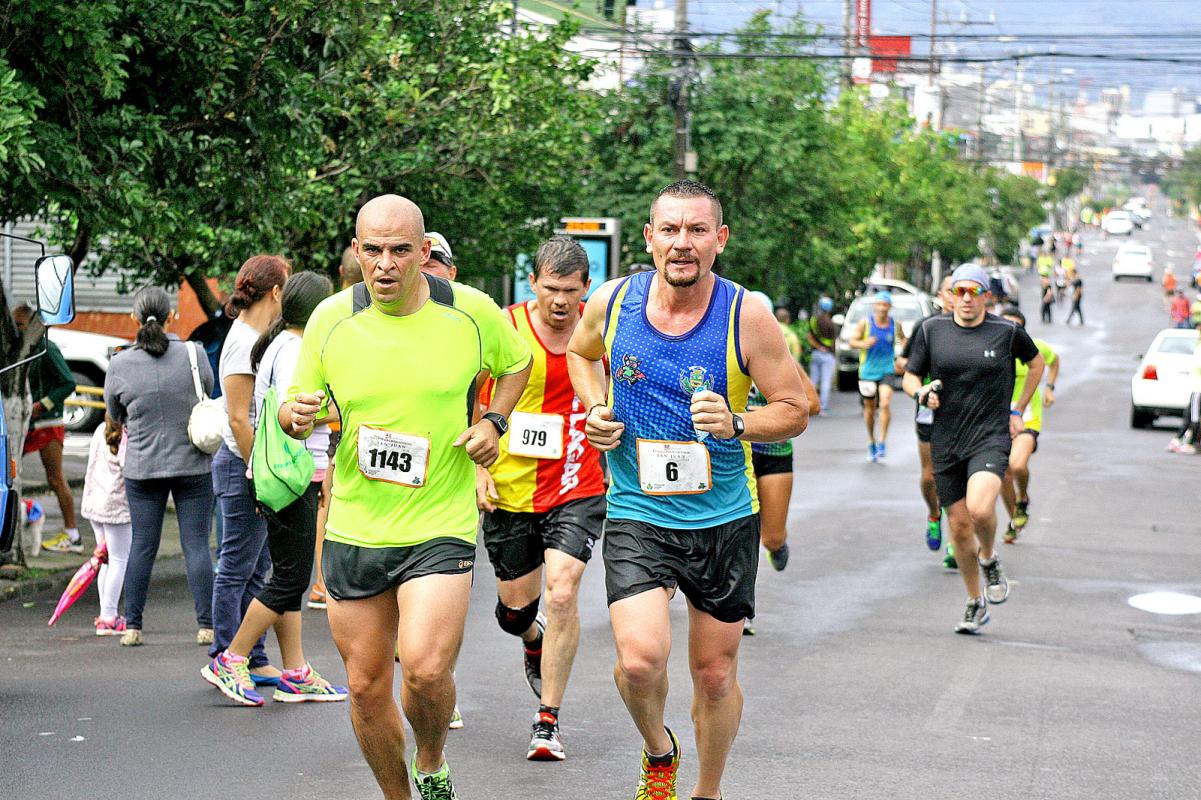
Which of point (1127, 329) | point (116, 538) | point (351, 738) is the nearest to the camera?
point (351, 738)

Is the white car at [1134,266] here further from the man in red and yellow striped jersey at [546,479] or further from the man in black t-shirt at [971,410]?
the man in red and yellow striped jersey at [546,479]

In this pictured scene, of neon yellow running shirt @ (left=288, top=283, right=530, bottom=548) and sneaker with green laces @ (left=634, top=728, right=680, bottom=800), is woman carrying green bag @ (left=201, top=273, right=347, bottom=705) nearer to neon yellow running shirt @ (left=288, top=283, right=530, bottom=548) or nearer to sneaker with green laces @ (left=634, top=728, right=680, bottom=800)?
neon yellow running shirt @ (left=288, top=283, right=530, bottom=548)

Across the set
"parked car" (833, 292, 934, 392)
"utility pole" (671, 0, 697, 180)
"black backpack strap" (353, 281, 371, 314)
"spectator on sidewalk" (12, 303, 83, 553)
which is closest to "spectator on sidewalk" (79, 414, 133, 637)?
"spectator on sidewalk" (12, 303, 83, 553)

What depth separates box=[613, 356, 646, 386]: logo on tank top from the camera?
5.45m

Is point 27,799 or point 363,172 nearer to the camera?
point 27,799

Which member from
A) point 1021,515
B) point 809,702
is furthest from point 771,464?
point 1021,515

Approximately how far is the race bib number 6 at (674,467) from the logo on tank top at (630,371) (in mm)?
192

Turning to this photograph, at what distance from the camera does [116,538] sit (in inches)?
367

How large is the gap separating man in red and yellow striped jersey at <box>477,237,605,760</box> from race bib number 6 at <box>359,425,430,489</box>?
1639 mm

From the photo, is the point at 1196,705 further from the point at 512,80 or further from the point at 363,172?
the point at 512,80

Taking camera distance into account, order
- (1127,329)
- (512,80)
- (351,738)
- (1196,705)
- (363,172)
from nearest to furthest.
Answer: (351,738) < (1196,705) < (363,172) < (512,80) < (1127,329)

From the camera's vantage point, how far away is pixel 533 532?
6.95 metres

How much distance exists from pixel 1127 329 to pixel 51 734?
177 ft

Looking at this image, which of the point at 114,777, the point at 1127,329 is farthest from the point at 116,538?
the point at 1127,329
